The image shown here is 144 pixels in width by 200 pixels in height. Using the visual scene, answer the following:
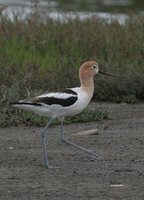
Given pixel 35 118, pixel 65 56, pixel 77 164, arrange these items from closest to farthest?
pixel 77 164 → pixel 35 118 → pixel 65 56

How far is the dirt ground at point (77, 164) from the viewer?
7.07m

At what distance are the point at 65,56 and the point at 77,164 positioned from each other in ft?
18.0

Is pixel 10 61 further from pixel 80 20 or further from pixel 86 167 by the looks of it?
pixel 86 167

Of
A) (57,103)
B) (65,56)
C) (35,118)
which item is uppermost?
(57,103)

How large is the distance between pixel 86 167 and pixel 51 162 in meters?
0.42

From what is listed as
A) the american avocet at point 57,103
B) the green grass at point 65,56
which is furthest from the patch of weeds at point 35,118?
the american avocet at point 57,103

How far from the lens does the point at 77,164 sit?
27.1 feet

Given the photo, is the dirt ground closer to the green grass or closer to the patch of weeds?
the patch of weeds

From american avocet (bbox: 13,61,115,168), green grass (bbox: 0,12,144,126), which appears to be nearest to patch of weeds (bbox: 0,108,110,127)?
green grass (bbox: 0,12,144,126)

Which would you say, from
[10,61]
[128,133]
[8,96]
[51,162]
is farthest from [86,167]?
[10,61]

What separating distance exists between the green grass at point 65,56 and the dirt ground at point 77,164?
0.91 metres

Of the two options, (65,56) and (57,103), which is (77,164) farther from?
(65,56)

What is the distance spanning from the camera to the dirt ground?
7072 millimetres

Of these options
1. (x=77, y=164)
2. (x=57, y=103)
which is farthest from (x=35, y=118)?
(x=77, y=164)
